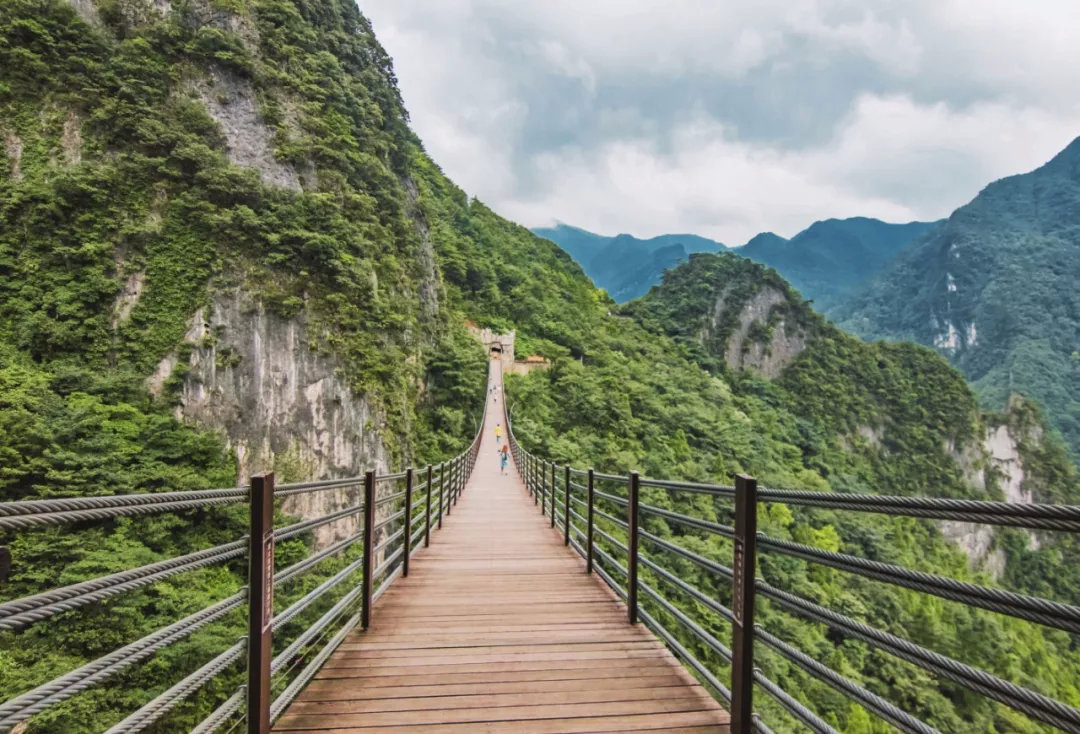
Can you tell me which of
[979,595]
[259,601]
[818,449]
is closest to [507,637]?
[259,601]

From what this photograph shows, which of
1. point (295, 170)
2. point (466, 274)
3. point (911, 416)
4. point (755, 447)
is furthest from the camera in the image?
point (911, 416)

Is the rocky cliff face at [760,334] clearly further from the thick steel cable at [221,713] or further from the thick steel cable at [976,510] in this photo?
the thick steel cable at [221,713]

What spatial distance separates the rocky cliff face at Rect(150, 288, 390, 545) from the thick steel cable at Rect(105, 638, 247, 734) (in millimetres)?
17061

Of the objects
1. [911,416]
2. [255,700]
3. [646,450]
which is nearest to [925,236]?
[911,416]

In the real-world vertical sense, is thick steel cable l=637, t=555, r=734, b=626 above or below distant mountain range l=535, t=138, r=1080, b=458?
below

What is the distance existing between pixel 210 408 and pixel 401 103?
27.3m

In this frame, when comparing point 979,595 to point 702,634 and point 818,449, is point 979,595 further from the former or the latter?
point 818,449

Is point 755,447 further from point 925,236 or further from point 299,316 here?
point 925,236

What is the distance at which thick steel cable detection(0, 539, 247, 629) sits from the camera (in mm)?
1190

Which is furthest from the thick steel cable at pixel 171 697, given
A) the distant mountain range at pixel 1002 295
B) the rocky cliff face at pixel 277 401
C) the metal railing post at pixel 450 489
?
the distant mountain range at pixel 1002 295

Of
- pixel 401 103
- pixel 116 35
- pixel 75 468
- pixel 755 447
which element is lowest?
pixel 755 447

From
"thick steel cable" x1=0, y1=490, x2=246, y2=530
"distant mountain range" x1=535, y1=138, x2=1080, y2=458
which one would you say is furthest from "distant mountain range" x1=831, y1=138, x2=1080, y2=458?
"thick steel cable" x1=0, y1=490, x2=246, y2=530

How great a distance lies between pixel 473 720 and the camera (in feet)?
8.24

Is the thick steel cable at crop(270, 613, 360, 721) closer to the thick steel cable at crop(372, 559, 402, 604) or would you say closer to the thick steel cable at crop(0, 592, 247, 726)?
the thick steel cable at crop(372, 559, 402, 604)
